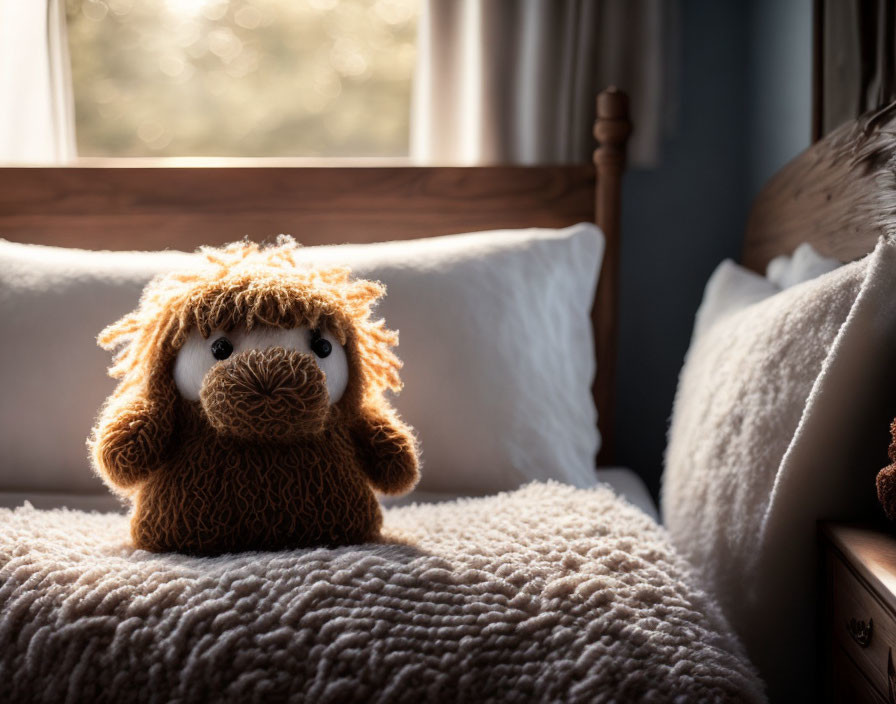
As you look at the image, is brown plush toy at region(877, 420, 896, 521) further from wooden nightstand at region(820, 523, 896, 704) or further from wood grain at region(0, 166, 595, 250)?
wood grain at region(0, 166, 595, 250)

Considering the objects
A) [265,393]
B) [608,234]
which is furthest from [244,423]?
[608,234]

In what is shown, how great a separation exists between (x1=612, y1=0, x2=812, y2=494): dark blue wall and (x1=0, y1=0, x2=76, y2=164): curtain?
1.19 m

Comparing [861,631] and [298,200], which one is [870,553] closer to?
[861,631]

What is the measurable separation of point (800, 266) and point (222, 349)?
77cm

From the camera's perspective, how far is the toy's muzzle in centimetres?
72

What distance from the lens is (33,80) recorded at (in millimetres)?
1564

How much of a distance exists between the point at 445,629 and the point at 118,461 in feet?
1.22

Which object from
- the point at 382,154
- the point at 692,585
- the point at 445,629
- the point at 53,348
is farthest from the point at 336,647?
the point at 382,154

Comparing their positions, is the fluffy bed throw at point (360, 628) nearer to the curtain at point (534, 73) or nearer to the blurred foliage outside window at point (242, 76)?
the curtain at point (534, 73)

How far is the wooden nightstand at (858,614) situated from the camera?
1.96 feet

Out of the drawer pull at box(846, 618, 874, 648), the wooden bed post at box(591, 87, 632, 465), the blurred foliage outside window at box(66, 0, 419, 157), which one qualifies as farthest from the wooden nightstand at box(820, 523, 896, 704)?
the blurred foliage outside window at box(66, 0, 419, 157)

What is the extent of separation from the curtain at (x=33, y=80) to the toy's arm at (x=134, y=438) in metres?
1.03

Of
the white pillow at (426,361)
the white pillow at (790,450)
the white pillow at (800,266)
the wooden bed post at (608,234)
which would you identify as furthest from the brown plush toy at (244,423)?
the wooden bed post at (608,234)

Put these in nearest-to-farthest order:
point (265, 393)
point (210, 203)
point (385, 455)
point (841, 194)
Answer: point (265, 393)
point (385, 455)
point (841, 194)
point (210, 203)
